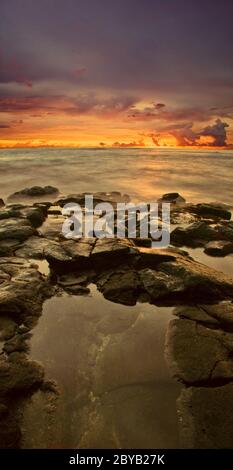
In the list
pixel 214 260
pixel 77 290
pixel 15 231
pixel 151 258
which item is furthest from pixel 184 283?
pixel 15 231

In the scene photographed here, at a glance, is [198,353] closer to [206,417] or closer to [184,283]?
[206,417]

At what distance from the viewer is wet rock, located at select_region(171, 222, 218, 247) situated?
887cm

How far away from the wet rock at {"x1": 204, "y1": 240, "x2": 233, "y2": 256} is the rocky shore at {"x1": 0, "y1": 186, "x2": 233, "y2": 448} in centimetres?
2

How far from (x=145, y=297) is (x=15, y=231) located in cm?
426

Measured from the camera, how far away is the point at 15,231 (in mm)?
8438

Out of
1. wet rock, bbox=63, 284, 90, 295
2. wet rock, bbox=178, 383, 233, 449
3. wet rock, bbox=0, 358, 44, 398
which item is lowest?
wet rock, bbox=178, 383, 233, 449

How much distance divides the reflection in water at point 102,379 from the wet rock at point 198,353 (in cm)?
17

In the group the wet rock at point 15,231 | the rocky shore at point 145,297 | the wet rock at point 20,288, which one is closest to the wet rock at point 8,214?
the rocky shore at point 145,297

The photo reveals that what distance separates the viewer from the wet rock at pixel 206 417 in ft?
Answer: 10.9

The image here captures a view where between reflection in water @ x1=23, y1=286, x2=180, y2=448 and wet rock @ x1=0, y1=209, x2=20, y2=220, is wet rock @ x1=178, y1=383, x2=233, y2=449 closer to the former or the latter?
reflection in water @ x1=23, y1=286, x2=180, y2=448

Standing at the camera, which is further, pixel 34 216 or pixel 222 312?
pixel 34 216

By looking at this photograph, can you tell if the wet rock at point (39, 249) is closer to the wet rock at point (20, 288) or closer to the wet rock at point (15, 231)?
the wet rock at point (15, 231)

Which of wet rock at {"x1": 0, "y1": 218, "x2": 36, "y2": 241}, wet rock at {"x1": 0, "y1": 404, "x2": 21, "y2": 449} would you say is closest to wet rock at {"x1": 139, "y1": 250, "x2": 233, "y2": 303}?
wet rock at {"x1": 0, "y1": 404, "x2": 21, "y2": 449}

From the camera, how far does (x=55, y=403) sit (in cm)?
374
